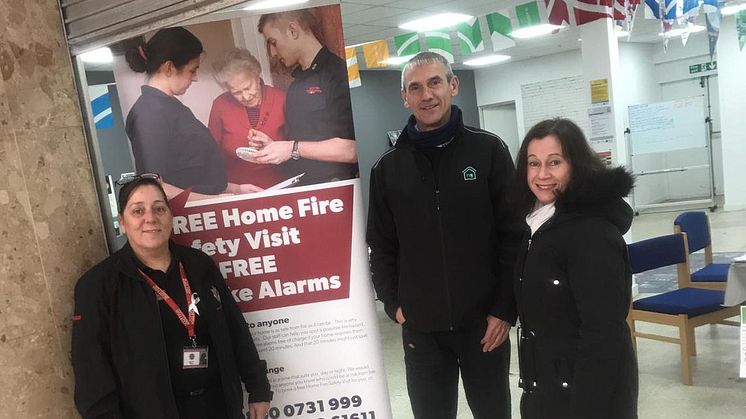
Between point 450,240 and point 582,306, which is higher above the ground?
point 450,240

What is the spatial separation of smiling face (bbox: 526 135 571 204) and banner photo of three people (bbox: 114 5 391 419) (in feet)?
1.74

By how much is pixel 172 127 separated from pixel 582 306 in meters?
1.29

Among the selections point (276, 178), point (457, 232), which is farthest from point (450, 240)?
point (276, 178)

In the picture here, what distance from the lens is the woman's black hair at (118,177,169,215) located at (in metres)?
1.64

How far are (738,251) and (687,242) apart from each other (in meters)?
2.92

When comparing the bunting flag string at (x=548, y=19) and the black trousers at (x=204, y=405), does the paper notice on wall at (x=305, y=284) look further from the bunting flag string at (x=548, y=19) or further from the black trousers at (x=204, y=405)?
the bunting flag string at (x=548, y=19)

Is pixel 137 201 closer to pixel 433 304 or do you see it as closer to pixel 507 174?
pixel 433 304

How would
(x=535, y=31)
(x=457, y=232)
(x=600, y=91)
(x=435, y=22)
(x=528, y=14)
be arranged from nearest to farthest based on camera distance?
(x=457, y=232), (x=600, y=91), (x=528, y=14), (x=435, y=22), (x=535, y=31)

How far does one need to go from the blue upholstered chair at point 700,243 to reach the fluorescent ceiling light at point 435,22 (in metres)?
2.74

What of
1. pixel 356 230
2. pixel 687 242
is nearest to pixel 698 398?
pixel 687 242

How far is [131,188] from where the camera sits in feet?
5.40

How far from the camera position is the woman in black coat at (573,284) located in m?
1.44

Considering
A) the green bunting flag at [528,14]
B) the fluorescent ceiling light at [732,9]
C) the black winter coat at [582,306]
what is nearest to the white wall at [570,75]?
the fluorescent ceiling light at [732,9]

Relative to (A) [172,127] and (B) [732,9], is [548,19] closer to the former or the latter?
(A) [172,127]
